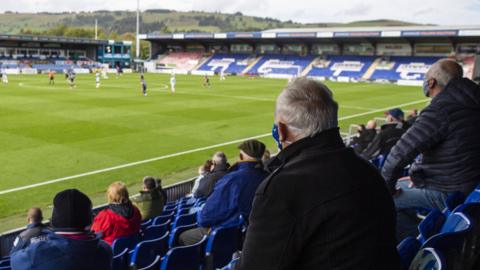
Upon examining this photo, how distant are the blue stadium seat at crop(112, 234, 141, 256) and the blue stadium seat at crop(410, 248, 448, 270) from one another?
3424mm

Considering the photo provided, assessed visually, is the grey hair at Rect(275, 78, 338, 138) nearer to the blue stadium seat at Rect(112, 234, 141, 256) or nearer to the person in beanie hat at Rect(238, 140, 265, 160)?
the person in beanie hat at Rect(238, 140, 265, 160)

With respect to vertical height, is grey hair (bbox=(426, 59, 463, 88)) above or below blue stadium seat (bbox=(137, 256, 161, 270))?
above

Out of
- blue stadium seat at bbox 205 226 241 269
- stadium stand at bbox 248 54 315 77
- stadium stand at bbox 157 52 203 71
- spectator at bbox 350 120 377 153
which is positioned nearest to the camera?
blue stadium seat at bbox 205 226 241 269

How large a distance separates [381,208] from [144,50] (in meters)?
130

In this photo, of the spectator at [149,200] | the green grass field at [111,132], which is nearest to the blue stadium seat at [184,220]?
the spectator at [149,200]

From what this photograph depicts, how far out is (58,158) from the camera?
1450 cm

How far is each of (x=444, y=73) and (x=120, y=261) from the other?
3722 mm

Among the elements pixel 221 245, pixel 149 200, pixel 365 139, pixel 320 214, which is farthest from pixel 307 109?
pixel 365 139

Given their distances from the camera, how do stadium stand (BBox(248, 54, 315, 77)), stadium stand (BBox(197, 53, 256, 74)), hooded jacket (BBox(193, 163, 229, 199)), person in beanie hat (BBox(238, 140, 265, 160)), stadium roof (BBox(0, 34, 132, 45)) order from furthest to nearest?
stadium stand (BBox(197, 53, 256, 74)), stadium stand (BBox(248, 54, 315, 77)), stadium roof (BBox(0, 34, 132, 45)), hooded jacket (BBox(193, 163, 229, 199)), person in beanie hat (BBox(238, 140, 265, 160))

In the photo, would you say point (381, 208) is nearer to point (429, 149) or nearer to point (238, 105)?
point (429, 149)

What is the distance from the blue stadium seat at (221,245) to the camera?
15.6 ft

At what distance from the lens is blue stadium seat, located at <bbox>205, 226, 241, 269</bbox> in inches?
187

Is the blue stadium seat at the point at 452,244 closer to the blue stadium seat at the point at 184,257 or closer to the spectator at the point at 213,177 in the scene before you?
the blue stadium seat at the point at 184,257

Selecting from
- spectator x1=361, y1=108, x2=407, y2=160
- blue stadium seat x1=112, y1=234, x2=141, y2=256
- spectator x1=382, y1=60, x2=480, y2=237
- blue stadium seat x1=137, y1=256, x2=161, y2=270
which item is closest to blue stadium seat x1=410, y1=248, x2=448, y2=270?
spectator x1=382, y1=60, x2=480, y2=237
